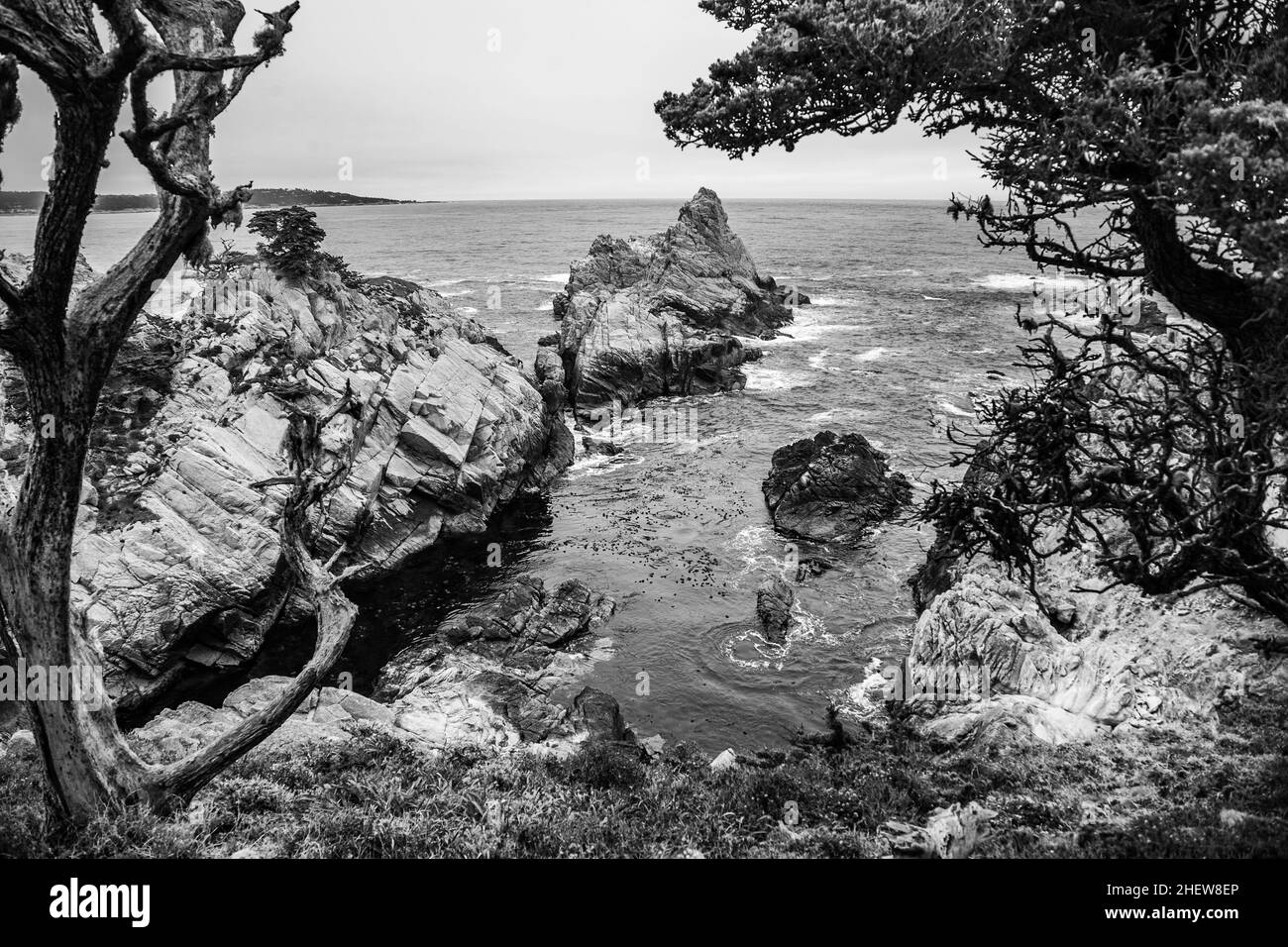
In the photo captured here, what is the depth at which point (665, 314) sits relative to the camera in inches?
2184

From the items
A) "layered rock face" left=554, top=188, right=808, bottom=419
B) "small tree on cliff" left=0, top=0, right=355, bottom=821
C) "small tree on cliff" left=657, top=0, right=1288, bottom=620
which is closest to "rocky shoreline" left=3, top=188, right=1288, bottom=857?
"small tree on cliff" left=657, top=0, right=1288, bottom=620

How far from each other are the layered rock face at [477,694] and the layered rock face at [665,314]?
2321 centimetres

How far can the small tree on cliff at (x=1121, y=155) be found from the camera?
6387 millimetres

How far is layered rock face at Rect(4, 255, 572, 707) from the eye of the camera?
21.2m

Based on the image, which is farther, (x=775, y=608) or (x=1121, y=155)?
(x=775, y=608)

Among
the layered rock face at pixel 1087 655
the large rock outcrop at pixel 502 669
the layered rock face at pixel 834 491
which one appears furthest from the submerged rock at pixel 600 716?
the layered rock face at pixel 834 491

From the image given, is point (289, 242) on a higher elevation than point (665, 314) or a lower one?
higher

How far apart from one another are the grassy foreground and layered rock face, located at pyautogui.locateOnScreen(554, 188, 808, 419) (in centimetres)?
3659

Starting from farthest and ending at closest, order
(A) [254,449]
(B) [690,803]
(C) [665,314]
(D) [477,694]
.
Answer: (C) [665,314] < (A) [254,449] < (D) [477,694] < (B) [690,803]

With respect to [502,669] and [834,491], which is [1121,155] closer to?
[502,669]

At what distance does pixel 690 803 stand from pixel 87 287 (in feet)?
30.6

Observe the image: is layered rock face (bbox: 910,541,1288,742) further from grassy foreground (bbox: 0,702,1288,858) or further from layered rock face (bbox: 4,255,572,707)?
layered rock face (bbox: 4,255,572,707)

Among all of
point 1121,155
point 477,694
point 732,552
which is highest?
point 1121,155

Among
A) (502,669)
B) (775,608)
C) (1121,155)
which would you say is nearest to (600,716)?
(502,669)
